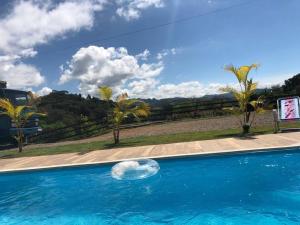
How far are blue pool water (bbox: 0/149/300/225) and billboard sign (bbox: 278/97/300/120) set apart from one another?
11.2ft

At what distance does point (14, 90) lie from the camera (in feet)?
50.9

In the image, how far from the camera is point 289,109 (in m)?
10.5

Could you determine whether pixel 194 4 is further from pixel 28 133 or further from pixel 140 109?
pixel 28 133

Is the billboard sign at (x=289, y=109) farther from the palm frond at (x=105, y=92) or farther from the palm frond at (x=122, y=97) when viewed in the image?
the palm frond at (x=105, y=92)

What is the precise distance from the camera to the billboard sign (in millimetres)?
10281

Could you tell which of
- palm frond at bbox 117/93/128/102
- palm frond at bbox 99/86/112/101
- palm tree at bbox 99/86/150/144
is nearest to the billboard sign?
palm tree at bbox 99/86/150/144

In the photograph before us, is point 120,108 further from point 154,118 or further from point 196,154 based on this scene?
point 154,118

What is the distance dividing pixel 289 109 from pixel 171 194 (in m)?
6.57

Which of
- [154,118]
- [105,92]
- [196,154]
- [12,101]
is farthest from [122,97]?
[154,118]

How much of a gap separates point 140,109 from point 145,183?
5.74m

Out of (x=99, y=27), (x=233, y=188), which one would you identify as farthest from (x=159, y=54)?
(x=233, y=188)

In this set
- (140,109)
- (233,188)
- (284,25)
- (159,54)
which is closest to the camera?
(233,188)

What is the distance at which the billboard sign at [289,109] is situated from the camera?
10281 millimetres

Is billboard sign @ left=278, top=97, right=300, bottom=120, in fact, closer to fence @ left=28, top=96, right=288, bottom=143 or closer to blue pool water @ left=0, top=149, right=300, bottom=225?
blue pool water @ left=0, top=149, right=300, bottom=225
